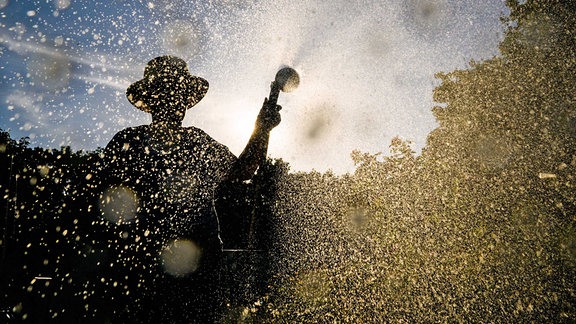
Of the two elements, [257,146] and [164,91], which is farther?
[257,146]

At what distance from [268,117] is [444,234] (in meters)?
6.74

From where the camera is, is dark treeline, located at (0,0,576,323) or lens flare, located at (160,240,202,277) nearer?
lens flare, located at (160,240,202,277)

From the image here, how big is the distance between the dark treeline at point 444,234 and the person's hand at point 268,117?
905mm

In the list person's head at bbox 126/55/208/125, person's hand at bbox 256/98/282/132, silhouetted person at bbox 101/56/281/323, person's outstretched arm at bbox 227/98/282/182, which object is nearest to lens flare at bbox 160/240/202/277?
silhouetted person at bbox 101/56/281/323

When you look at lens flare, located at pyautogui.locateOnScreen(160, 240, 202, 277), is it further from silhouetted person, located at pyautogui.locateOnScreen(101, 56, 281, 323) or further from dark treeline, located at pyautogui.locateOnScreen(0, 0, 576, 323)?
dark treeline, located at pyautogui.locateOnScreen(0, 0, 576, 323)

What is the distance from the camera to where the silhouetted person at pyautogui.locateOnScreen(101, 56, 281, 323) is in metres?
2.45

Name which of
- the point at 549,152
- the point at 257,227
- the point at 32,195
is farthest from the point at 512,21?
the point at 32,195

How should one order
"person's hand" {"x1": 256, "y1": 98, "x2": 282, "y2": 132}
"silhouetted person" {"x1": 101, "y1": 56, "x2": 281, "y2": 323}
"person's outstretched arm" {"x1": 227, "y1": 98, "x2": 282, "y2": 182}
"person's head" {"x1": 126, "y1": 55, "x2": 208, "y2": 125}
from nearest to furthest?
"silhouetted person" {"x1": 101, "y1": 56, "x2": 281, "y2": 323}
"person's head" {"x1": 126, "y1": 55, "x2": 208, "y2": 125}
"person's outstretched arm" {"x1": 227, "y1": 98, "x2": 282, "y2": 182}
"person's hand" {"x1": 256, "y1": 98, "x2": 282, "y2": 132}

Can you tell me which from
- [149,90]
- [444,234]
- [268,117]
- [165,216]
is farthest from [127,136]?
[444,234]

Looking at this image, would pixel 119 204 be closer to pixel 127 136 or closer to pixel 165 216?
pixel 165 216

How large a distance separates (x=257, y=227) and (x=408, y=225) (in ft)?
40.9

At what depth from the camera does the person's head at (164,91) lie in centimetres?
286

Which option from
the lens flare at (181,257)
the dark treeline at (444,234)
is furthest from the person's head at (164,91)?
the lens flare at (181,257)

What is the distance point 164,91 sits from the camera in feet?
9.54
